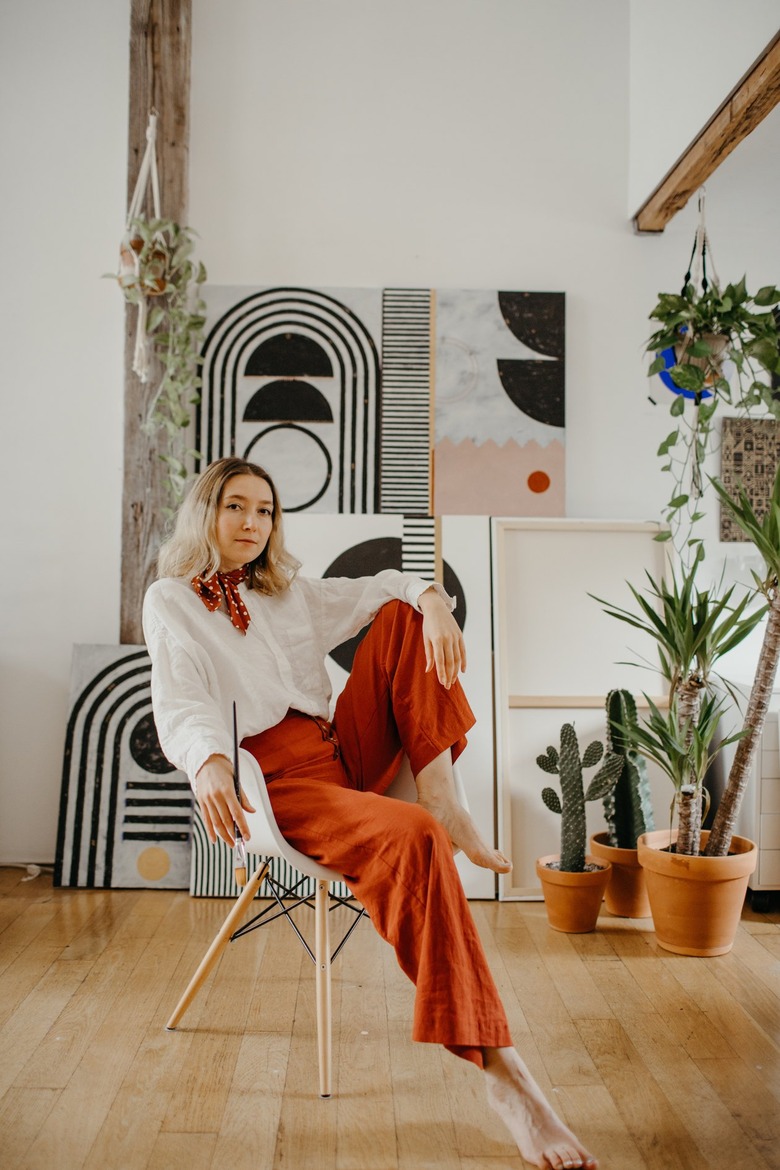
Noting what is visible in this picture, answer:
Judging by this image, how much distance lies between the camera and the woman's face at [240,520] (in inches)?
84.0

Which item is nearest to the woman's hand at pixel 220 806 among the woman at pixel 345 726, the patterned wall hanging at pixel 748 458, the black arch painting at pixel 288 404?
the woman at pixel 345 726

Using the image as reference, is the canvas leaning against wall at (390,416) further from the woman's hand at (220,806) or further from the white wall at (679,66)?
the woman's hand at (220,806)

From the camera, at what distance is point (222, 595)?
82.8 inches

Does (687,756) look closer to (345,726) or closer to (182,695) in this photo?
(345,726)

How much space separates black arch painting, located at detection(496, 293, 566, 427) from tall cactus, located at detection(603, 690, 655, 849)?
3.31 ft

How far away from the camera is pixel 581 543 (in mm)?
3148

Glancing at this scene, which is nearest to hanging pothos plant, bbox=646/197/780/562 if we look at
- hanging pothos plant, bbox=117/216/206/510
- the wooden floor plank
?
hanging pothos plant, bbox=117/216/206/510

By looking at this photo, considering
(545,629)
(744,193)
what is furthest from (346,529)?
(744,193)

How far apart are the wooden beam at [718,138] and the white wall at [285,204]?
21 centimetres

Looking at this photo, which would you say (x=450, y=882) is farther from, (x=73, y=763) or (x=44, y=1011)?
(x=73, y=763)

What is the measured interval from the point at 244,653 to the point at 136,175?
1.87 meters

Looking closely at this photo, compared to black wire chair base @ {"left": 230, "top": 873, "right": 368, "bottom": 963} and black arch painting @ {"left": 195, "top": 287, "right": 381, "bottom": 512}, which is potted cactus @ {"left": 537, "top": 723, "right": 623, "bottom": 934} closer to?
black wire chair base @ {"left": 230, "top": 873, "right": 368, "bottom": 963}

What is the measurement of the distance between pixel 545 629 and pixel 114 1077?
1845 mm

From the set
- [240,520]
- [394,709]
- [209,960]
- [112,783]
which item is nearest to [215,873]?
[112,783]
